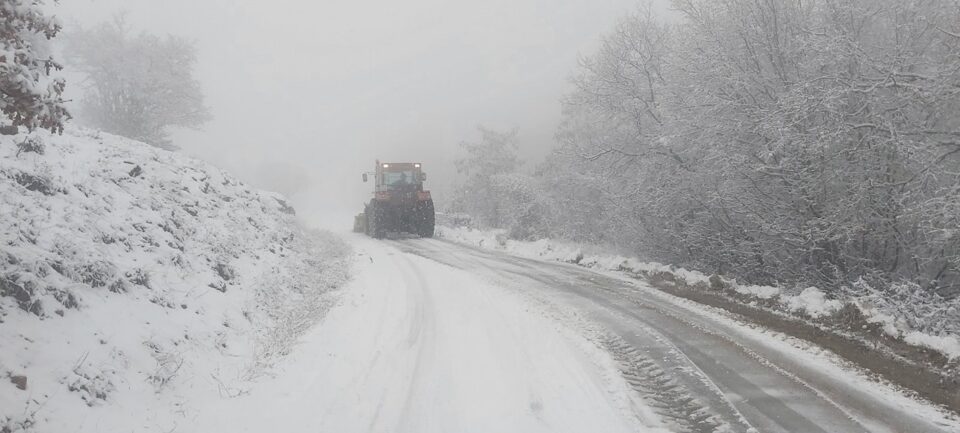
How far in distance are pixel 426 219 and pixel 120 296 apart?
17.7 metres

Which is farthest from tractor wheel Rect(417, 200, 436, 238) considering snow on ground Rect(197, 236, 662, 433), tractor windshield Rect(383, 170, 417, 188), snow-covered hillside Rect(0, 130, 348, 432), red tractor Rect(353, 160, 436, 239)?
snow on ground Rect(197, 236, 662, 433)

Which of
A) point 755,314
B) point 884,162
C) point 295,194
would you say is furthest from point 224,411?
point 295,194

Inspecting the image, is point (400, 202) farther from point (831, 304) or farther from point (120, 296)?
point (831, 304)

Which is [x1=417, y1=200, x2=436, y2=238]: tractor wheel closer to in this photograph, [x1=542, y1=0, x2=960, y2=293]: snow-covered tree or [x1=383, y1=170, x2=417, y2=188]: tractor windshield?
[x1=383, y1=170, x2=417, y2=188]: tractor windshield

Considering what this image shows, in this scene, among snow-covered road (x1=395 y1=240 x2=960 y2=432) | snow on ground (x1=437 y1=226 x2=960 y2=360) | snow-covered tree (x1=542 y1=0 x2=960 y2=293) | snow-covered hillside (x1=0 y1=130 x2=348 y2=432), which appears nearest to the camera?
snow-covered hillside (x1=0 y1=130 x2=348 y2=432)

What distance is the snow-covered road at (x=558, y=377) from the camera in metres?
4.50

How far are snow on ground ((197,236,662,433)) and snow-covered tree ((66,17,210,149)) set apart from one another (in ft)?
80.9

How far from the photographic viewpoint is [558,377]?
5594 mm

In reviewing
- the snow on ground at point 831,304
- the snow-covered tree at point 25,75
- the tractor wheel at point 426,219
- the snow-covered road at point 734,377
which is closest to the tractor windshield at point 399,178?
the tractor wheel at point 426,219

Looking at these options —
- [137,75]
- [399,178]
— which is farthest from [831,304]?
[137,75]

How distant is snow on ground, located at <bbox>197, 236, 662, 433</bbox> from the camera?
453 centimetres

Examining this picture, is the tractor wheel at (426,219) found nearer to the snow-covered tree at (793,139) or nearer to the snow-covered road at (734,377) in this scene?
the snow-covered tree at (793,139)

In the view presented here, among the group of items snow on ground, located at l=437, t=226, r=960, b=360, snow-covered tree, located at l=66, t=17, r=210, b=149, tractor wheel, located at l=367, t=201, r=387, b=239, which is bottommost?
snow on ground, located at l=437, t=226, r=960, b=360

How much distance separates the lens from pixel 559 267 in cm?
1357
